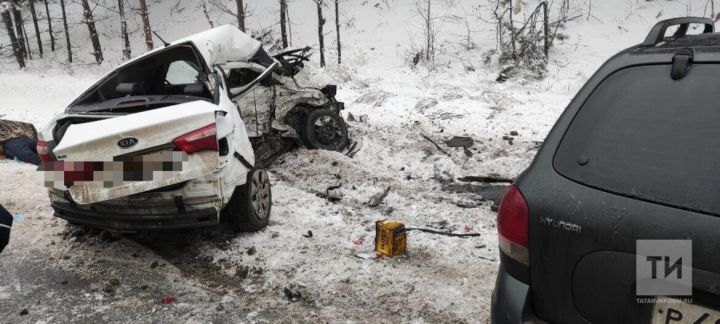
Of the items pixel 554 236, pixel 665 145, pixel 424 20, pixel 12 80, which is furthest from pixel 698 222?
pixel 12 80

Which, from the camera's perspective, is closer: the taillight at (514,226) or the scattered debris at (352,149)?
the taillight at (514,226)

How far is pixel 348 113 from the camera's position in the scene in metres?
10.2

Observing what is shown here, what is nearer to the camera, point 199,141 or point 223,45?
point 199,141

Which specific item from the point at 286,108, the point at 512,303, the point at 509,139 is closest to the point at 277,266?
the point at 512,303

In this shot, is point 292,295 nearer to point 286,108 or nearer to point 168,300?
point 168,300

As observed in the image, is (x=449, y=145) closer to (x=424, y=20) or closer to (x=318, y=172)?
(x=318, y=172)

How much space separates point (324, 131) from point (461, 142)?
2.24 m

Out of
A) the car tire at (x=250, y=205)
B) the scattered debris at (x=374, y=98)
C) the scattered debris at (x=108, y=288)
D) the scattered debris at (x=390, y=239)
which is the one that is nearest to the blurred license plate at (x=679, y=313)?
the scattered debris at (x=390, y=239)

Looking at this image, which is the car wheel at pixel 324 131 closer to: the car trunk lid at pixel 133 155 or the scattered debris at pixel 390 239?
the scattered debris at pixel 390 239

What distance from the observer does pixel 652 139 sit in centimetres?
167

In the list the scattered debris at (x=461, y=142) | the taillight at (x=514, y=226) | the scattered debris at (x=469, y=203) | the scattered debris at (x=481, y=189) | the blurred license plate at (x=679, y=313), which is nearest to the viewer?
the blurred license plate at (x=679, y=313)

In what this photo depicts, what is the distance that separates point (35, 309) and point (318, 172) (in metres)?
4.02

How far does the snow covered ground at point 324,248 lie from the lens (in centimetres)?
362

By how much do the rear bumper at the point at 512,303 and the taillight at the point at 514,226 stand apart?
10cm
